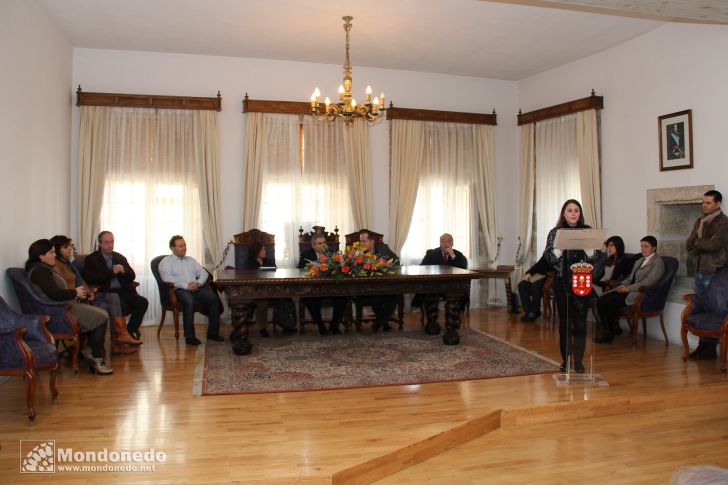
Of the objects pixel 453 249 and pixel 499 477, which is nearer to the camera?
pixel 499 477

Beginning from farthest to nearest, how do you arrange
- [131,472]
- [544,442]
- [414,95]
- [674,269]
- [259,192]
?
1. [414,95]
2. [259,192]
3. [674,269]
4. [544,442]
5. [131,472]

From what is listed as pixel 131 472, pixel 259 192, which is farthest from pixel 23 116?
pixel 131 472

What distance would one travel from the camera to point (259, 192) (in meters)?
8.30

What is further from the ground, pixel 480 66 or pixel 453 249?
pixel 480 66

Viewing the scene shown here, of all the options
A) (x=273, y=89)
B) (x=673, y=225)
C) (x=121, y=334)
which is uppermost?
(x=273, y=89)

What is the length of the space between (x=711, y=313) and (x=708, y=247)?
0.68 m

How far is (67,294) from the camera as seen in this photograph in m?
5.30

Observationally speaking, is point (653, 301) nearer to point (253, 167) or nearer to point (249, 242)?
point (249, 242)

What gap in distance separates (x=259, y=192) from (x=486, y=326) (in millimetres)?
3550

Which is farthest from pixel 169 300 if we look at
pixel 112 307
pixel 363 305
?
pixel 363 305

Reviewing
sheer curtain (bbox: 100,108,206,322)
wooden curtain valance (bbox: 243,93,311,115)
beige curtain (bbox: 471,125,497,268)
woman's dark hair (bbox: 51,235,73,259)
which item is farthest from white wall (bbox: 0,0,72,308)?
beige curtain (bbox: 471,125,497,268)

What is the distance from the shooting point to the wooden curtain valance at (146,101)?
25.6 ft

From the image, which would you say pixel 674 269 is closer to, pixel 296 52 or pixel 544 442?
pixel 544 442

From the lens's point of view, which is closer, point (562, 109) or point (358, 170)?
point (562, 109)
